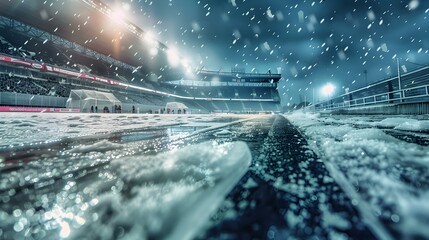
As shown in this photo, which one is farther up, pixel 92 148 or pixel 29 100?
pixel 29 100

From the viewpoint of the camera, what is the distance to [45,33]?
86.3 feet

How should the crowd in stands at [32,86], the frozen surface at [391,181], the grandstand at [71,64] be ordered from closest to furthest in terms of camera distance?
1. the frozen surface at [391,181]
2. the crowd in stands at [32,86]
3. the grandstand at [71,64]

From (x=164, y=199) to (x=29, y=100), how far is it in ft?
74.2

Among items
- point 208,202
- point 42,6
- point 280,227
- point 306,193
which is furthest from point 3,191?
point 42,6

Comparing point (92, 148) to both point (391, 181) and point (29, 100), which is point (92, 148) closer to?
point (391, 181)

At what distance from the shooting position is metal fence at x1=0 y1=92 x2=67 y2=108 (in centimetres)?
1612

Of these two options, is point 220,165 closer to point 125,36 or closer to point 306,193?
point 306,193

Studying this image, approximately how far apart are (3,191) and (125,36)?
29.7 m

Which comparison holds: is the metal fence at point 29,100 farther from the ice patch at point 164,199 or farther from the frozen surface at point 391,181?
the frozen surface at point 391,181

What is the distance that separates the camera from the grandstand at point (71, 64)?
19.7 metres

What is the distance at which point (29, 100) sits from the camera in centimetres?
1764

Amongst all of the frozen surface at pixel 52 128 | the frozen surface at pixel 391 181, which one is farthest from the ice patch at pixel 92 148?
the frozen surface at pixel 391 181

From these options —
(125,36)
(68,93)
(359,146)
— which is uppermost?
(125,36)

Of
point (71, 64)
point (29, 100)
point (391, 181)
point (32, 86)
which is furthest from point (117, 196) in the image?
point (71, 64)
